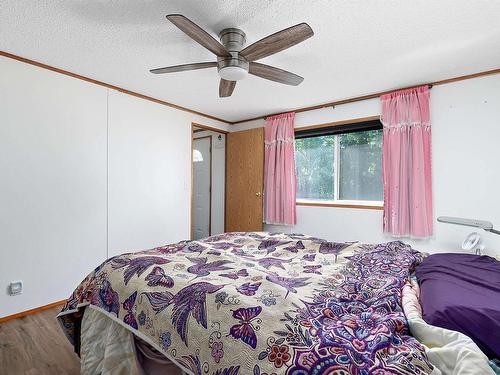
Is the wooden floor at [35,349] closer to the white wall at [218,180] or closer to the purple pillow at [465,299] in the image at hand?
the purple pillow at [465,299]

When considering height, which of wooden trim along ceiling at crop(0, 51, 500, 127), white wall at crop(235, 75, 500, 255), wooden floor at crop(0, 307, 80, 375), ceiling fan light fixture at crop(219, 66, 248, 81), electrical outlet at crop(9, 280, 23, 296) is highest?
wooden trim along ceiling at crop(0, 51, 500, 127)

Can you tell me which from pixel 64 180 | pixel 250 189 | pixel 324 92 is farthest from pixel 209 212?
pixel 324 92

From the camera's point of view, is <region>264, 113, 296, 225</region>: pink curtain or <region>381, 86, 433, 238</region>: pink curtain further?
<region>264, 113, 296, 225</region>: pink curtain

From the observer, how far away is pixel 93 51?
225 cm

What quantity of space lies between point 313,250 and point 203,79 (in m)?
2.08

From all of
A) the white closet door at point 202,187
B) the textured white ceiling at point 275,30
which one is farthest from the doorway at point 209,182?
the textured white ceiling at point 275,30

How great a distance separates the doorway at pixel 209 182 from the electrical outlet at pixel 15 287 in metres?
2.75

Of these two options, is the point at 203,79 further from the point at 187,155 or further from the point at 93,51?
the point at 187,155

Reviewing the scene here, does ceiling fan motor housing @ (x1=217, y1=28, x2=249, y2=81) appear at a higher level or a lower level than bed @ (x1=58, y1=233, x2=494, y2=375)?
higher

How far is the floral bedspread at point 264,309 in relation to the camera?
0.77 meters

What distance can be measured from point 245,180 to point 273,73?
7.63 ft

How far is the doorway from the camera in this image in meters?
4.79

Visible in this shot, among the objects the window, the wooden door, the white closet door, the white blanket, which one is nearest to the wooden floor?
the white blanket

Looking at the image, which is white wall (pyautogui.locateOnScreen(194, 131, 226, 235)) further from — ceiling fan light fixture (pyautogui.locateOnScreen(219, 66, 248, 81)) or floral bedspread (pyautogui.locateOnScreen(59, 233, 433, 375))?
floral bedspread (pyautogui.locateOnScreen(59, 233, 433, 375))
